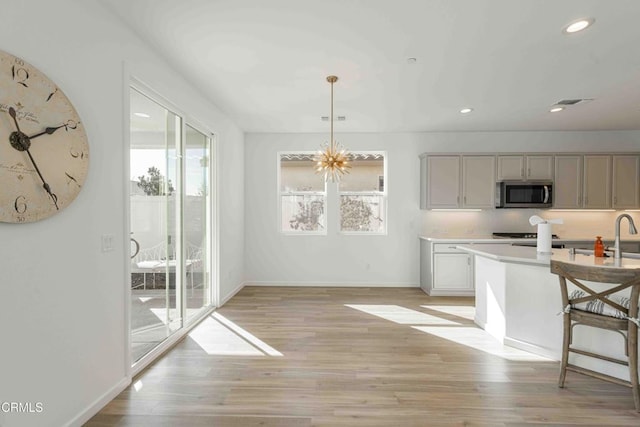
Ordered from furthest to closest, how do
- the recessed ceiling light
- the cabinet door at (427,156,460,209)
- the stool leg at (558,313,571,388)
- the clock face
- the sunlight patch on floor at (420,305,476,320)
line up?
1. the cabinet door at (427,156,460,209)
2. the sunlight patch on floor at (420,305,476,320)
3. the stool leg at (558,313,571,388)
4. the recessed ceiling light
5. the clock face

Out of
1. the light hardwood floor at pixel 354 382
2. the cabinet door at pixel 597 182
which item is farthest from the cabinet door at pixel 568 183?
the light hardwood floor at pixel 354 382

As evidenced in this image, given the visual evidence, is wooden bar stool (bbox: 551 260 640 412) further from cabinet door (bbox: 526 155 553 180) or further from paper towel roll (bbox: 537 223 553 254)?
cabinet door (bbox: 526 155 553 180)

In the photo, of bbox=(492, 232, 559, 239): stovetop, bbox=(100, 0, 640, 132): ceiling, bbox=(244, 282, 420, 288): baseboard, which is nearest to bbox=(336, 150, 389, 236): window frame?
bbox=(244, 282, 420, 288): baseboard

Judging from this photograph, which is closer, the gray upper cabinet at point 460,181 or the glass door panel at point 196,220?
the glass door panel at point 196,220

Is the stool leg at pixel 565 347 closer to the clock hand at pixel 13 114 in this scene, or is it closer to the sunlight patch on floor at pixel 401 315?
the sunlight patch on floor at pixel 401 315

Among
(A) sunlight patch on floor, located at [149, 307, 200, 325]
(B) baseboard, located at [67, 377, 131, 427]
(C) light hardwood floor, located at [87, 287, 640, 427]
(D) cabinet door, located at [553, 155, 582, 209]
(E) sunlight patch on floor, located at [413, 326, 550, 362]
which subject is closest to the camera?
(B) baseboard, located at [67, 377, 131, 427]

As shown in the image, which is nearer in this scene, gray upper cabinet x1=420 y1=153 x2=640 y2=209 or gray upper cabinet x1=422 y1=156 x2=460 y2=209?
gray upper cabinet x1=420 y1=153 x2=640 y2=209

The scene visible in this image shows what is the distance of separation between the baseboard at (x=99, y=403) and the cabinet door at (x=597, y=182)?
267 inches

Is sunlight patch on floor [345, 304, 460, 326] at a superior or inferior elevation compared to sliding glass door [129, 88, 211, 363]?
inferior

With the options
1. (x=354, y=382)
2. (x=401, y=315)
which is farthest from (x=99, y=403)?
(x=401, y=315)

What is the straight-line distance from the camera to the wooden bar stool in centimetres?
228

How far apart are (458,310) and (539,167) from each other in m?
2.87

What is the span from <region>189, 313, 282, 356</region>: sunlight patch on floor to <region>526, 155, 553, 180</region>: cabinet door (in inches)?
196

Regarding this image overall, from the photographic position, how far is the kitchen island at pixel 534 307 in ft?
9.03
